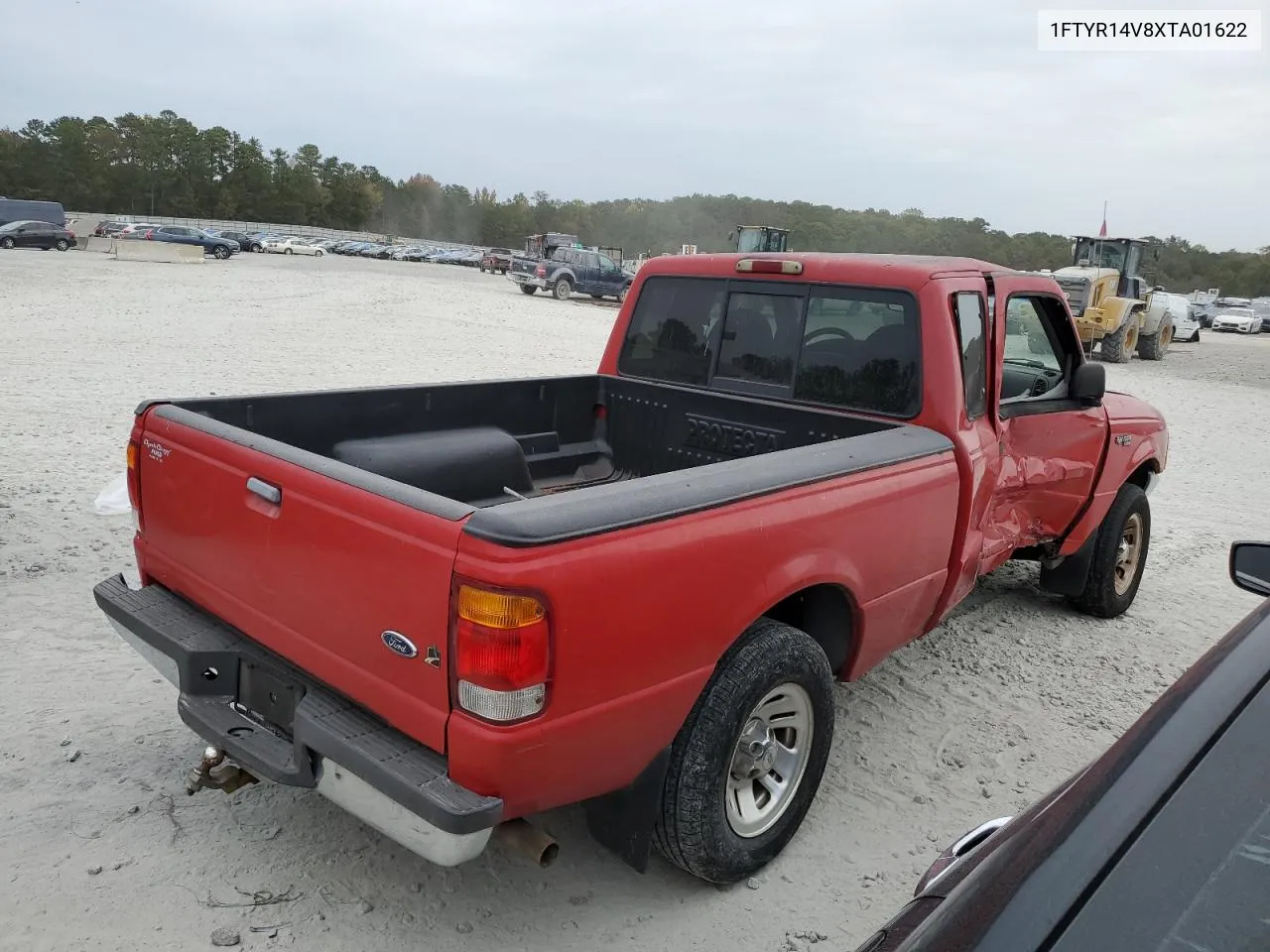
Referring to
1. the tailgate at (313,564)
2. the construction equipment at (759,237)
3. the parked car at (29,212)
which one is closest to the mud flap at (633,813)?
the tailgate at (313,564)

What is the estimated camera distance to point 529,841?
2.47 meters

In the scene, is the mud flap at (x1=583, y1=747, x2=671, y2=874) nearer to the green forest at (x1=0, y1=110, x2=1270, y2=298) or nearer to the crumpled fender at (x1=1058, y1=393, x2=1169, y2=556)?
the crumpled fender at (x1=1058, y1=393, x2=1169, y2=556)

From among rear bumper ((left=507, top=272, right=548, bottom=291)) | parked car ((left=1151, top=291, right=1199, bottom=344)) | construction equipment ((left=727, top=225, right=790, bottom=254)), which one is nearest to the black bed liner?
parked car ((left=1151, top=291, right=1199, bottom=344))

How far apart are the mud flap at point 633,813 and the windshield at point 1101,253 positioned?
25255 millimetres

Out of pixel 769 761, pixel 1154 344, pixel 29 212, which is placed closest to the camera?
pixel 769 761

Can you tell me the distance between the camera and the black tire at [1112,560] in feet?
17.5

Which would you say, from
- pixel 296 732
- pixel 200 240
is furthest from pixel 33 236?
pixel 296 732

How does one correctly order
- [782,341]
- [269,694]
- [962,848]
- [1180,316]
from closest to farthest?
[962,848] → [269,694] → [782,341] → [1180,316]

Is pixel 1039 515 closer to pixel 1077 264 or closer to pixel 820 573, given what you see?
pixel 820 573

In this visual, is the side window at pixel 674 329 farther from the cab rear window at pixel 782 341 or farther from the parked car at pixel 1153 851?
the parked car at pixel 1153 851

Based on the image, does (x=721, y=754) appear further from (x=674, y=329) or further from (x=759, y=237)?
(x=759, y=237)

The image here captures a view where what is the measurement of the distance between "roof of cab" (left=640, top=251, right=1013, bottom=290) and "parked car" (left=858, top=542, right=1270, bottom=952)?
2.53 meters

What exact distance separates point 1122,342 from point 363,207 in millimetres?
100805

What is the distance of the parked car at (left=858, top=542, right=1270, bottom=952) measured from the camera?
47.6 inches
